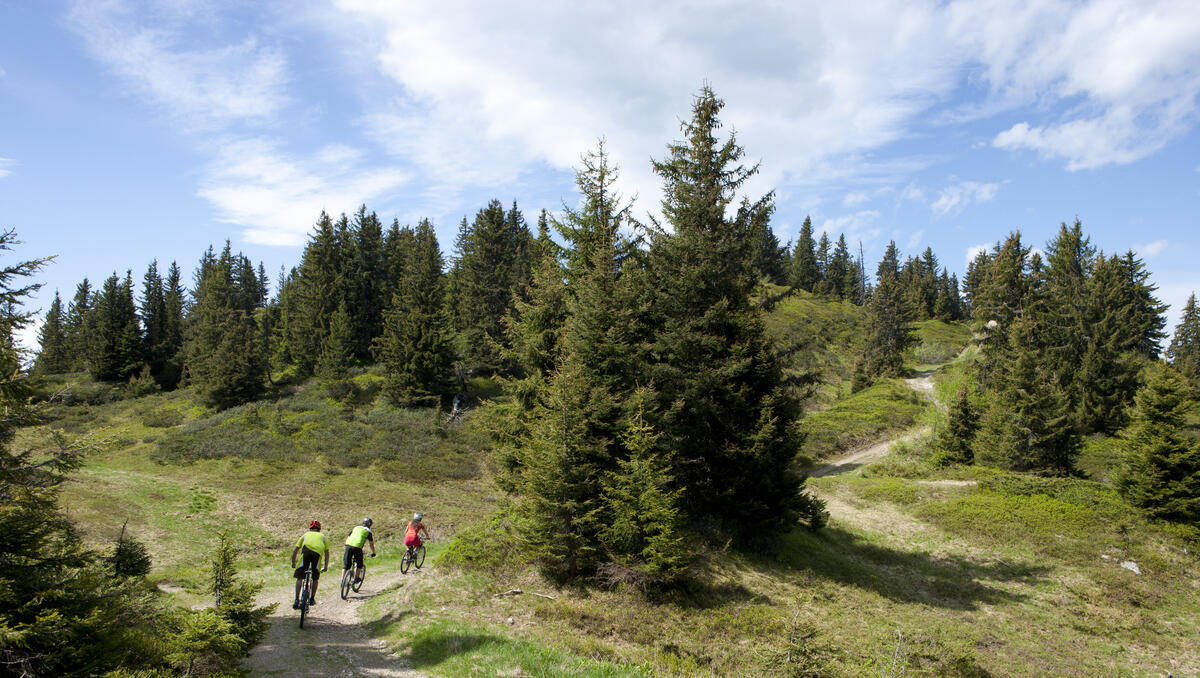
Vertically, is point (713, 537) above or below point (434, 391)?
below

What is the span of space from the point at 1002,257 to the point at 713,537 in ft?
160

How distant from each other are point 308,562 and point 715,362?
13.6 m

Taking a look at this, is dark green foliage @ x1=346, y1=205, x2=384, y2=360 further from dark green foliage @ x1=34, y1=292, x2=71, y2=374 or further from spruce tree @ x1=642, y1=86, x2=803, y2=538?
spruce tree @ x1=642, y1=86, x2=803, y2=538

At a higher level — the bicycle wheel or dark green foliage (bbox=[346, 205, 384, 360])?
dark green foliage (bbox=[346, 205, 384, 360])

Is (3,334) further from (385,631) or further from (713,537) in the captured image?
(713,537)

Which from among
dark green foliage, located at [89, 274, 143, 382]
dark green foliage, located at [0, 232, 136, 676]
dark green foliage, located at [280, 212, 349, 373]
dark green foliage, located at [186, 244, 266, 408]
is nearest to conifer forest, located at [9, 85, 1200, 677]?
dark green foliage, located at [0, 232, 136, 676]

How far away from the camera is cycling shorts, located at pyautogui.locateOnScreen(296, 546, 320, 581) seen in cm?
1228

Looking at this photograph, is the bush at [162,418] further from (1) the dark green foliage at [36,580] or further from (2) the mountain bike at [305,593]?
(1) the dark green foliage at [36,580]

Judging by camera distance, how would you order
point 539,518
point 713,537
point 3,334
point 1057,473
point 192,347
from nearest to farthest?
point 3,334 < point 539,518 < point 713,537 < point 1057,473 < point 192,347

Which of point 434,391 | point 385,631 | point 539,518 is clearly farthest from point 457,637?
point 434,391

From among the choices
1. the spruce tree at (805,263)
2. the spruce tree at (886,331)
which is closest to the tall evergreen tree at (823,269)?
the spruce tree at (805,263)

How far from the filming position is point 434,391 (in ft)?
150

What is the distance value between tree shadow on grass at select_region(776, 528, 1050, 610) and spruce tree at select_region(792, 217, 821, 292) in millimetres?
92796

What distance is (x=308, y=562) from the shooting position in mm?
12422
